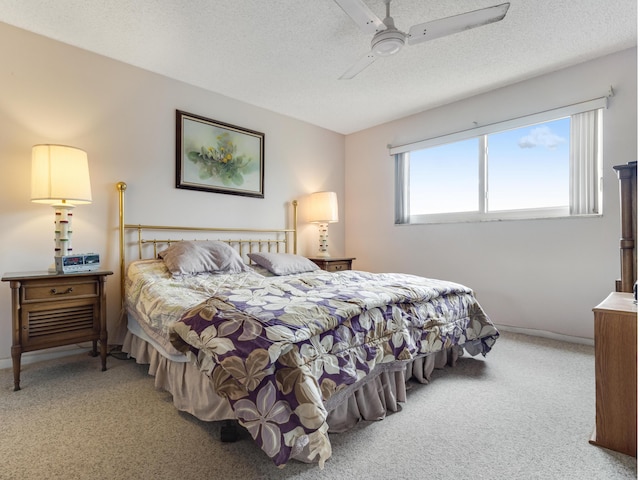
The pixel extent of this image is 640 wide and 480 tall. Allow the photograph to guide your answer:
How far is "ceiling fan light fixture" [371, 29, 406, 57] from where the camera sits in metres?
1.99

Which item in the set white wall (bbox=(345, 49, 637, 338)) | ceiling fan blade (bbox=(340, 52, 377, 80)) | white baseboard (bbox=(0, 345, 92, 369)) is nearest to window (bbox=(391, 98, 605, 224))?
white wall (bbox=(345, 49, 637, 338))

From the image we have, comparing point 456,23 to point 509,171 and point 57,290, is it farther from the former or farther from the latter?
point 57,290

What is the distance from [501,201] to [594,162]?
81cm

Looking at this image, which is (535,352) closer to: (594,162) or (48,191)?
(594,162)

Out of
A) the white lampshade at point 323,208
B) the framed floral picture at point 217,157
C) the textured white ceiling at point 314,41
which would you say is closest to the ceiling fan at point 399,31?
the textured white ceiling at point 314,41

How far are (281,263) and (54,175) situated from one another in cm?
184

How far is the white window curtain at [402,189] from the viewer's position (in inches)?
165

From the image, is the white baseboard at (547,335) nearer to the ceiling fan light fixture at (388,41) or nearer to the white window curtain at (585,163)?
the white window curtain at (585,163)

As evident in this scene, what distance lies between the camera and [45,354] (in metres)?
2.52

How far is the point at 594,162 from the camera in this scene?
282cm

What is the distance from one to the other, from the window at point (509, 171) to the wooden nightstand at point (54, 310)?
11.0 feet

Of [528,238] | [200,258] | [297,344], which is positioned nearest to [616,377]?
[297,344]

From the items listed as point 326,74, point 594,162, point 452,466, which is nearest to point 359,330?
point 452,466

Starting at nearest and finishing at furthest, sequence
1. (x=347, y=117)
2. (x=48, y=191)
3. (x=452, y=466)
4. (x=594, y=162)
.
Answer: (x=452, y=466)
(x=48, y=191)
(x=594, y=162)
(x=347, y=117)
